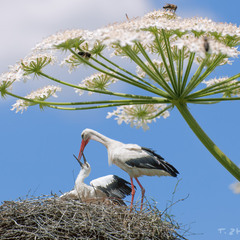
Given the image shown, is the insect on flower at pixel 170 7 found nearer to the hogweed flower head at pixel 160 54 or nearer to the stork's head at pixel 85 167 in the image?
the hogweed flower head at pixel 160 54

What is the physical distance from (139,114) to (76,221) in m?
2.30

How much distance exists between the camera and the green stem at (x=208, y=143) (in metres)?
5.23

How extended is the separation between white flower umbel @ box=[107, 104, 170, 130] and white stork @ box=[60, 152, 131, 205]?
38.2 inches

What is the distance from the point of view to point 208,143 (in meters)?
5.33

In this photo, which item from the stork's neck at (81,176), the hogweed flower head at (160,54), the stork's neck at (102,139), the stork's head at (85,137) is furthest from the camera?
the stork's head at (85,137)

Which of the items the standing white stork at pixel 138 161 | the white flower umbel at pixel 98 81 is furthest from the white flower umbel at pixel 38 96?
the standing white stork at pixel 138 161

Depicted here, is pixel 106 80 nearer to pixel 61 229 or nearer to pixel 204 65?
pixel 204 65

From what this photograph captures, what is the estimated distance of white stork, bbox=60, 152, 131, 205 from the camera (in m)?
6.79

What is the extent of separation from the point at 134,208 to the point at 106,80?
2.03 meters

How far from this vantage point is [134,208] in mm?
5789

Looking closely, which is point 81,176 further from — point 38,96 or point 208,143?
point 208,143

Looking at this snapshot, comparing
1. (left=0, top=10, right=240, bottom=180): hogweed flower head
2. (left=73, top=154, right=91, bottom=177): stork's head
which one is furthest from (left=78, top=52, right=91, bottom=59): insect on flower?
(left=73, top=154, right=91, bottom=177): stork's head

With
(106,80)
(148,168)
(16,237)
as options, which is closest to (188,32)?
(106,80)

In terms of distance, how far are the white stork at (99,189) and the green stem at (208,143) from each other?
6.19ft
